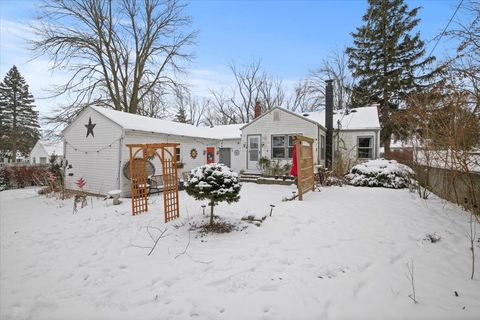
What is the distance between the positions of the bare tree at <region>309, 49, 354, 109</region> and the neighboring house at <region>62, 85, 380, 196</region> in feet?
31.8

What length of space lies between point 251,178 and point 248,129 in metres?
3.54

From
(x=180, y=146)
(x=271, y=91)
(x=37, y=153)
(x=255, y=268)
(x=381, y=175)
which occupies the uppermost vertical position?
(x=271, y=91)

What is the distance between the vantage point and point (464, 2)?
4.85 meters

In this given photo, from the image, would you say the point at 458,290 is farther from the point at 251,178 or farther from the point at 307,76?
the point at 307,76

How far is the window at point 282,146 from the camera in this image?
48.4 ft

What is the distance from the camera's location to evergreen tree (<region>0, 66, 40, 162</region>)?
29953mm

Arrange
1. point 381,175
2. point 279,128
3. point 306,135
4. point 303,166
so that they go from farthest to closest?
1. point 279,128
2. point 306,135
3. point 381,175
4. point 303,166

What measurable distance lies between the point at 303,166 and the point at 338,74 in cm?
2093

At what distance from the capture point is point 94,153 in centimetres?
1129

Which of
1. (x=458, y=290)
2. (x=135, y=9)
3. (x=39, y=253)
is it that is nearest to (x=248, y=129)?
(x=39, y=253)

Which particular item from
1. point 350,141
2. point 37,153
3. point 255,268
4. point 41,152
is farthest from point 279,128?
point 37,153

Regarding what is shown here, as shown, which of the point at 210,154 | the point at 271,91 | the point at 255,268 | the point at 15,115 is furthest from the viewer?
the point at 271,91

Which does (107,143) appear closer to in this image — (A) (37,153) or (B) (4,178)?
(B) (4,178)

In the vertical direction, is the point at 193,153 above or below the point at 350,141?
below
